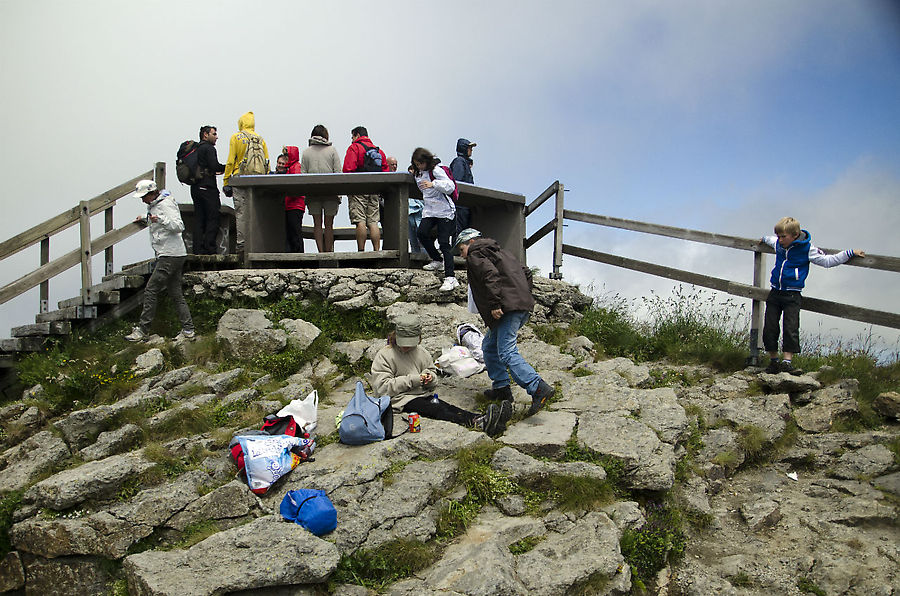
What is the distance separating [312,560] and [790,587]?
12.1 ft

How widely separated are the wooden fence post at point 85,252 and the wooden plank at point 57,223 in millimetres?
121

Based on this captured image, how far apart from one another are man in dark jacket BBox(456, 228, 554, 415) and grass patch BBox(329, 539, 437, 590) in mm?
2120

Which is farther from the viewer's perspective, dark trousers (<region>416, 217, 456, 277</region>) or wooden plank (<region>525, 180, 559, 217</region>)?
wooden plank (<region>525, 180, 559, 217</region>)

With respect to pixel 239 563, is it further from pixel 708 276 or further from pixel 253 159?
pixel 253 159

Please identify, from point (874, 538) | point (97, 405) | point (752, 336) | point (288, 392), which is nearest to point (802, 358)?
point (752, 336)

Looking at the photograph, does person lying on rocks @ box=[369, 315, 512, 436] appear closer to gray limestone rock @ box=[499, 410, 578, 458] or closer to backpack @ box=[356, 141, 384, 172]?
gray limestone rock @ box=[499, 410, 578, 458]

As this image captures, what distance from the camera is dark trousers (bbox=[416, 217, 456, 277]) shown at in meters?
9.43

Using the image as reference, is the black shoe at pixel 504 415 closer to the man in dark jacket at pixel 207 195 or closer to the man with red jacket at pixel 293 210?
the man with red jacket at pixel 293 210

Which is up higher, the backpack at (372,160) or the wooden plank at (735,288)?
the backpack at (372,160)

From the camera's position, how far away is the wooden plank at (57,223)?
9484 mm

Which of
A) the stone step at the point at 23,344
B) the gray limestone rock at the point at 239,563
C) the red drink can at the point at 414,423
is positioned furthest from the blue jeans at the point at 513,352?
the stone step at the point at 23,344

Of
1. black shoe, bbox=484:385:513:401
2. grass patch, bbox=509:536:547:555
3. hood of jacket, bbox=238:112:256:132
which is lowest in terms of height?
grass patch, bbox=509:536:547:555

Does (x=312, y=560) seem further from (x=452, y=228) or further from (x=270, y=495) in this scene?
(x=452, y=228)

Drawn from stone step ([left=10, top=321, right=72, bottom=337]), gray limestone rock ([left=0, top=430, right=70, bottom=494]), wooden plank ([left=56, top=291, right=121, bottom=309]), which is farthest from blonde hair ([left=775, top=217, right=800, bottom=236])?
stone step ([left=10, top=321, right=72, bottom=337])
